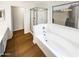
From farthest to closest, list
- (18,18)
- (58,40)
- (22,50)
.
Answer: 1. (18,18)
2. (22,50)
3. (58,40)

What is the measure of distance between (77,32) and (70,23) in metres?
0.24

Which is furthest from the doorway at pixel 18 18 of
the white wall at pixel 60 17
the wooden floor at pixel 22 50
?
the white wall at pixel 60 17

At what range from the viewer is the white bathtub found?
1565 mm

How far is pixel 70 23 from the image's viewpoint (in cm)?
163

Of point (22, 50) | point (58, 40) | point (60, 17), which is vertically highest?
point (60, 17)

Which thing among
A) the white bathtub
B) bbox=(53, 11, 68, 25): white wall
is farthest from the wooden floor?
bbox=(53, 11, 68, 25): white wall

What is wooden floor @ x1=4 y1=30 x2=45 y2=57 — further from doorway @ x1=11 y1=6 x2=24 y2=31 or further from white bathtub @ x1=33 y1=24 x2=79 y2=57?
doorway @ x1=11 y1=6 x2=24 y2=31

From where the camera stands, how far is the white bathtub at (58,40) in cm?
157

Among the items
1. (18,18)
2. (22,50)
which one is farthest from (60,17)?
(18,18)

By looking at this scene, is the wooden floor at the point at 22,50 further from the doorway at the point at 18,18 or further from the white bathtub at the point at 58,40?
the doorway at the point at 18,18

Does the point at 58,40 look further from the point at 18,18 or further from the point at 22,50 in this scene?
the point at 18,18

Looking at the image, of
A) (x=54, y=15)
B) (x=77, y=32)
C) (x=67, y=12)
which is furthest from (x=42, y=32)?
(x=77, y=32)

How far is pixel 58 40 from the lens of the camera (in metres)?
Answer: 2.29

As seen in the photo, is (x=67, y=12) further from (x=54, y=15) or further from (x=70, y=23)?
(x=54, y=15)
